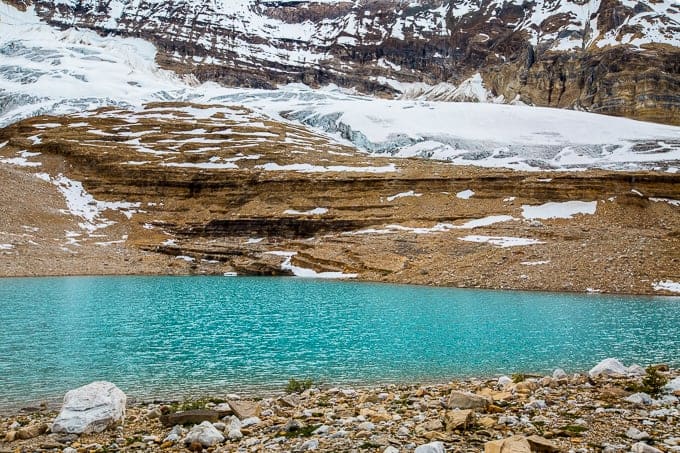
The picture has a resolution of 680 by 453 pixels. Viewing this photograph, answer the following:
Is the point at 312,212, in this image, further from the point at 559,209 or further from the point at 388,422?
the point at 388,422

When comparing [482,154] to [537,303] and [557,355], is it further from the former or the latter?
[557,355]

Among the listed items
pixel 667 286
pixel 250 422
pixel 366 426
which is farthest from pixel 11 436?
pixel 667 286

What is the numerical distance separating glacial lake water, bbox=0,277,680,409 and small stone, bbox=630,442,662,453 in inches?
389

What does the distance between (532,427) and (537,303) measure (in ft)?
105

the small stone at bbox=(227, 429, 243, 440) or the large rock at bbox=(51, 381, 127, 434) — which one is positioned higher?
the small stone at bbox=(227, 429, 243, 440)

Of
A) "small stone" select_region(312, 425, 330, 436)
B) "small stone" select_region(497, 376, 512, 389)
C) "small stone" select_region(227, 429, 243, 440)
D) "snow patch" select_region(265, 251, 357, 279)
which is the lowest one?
"snow patch" select_region(265, 251, 357, 279)

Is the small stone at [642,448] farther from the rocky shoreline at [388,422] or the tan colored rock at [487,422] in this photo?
the tan colored rock at [487,422]

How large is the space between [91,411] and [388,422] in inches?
236

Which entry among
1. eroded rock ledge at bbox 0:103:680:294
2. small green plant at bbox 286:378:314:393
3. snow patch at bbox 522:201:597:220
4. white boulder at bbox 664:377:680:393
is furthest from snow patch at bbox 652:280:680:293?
small green plant at bbox 286:378:314:393

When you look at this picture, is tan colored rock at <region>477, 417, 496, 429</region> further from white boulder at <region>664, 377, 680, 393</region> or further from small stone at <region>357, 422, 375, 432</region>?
white boulder at <region>664, 377, 680, 393</region>

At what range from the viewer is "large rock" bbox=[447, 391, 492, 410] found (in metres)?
11.2

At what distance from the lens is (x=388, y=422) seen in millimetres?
10773

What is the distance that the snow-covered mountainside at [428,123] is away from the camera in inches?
4865

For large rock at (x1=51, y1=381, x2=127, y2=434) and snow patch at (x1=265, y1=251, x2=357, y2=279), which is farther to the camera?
snow patch at (x1=265, y1=251, x2=357, y2=279)
